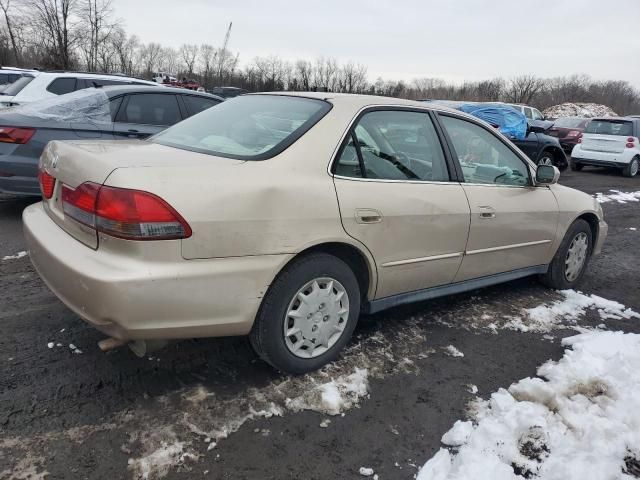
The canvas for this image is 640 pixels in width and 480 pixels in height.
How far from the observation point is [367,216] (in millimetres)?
2787

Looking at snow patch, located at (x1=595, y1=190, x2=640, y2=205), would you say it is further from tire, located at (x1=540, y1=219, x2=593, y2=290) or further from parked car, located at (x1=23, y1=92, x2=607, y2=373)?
parked car, located at (x1=23, y1=92, x2=607, y2=373)

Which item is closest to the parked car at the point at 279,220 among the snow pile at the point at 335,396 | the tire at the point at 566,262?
the snow pile at the point at 335,396

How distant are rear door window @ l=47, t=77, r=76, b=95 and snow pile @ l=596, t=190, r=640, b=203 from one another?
31.5 ft

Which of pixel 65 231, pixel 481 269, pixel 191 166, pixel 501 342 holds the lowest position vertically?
pixel 501 342

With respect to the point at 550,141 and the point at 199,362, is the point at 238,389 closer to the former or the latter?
the point at 199,362

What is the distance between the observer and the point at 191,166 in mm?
2359

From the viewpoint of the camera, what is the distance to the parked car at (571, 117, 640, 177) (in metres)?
13.8

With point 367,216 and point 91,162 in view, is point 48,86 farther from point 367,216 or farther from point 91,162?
point 367,216

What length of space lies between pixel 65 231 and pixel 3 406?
876mm

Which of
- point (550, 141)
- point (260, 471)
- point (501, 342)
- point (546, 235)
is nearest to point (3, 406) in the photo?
A: point (260, 471)

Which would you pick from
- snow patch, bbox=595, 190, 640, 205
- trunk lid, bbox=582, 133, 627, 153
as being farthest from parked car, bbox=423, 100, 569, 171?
trunk lid, bbox=582, 133, 627, 153

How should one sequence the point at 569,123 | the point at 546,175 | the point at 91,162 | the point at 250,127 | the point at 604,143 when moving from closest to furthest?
the point at 91,162, the point at 250,127, the point at 546,175, the point at 604,143, the point at 569,123

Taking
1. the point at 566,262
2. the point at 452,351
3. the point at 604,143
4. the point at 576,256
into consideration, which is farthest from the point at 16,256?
the point at 604,143

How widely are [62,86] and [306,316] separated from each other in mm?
7034
